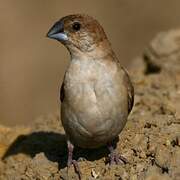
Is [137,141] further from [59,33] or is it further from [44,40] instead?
[44,40]

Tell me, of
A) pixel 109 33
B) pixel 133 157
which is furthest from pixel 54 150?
pixel 109 33

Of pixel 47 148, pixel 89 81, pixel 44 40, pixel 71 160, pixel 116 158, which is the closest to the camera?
pixel 89 81

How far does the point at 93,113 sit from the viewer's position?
24.7 ft

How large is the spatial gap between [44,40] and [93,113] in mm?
10517

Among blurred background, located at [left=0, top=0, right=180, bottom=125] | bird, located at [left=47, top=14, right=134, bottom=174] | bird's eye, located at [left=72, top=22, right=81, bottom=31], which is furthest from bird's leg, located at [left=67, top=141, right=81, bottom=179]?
blurred background, located at [left=0, top=0, right=180, bottom=125]

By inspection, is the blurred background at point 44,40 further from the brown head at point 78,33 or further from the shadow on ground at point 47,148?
the brown head at point 78,33

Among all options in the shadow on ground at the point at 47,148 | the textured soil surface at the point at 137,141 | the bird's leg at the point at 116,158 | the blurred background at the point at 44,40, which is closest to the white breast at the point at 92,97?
the bird's leg at the point at 116,158

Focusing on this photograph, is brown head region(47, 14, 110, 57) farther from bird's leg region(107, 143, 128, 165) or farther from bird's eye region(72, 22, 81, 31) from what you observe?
bird's leg region(107, 143, 128, 165)

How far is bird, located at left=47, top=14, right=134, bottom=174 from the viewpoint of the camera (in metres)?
7.48

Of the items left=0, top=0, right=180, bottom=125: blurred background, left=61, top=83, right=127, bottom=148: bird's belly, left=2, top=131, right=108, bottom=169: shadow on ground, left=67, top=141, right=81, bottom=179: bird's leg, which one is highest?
left=61, top=83, right=127, bottom=148: bird's belly

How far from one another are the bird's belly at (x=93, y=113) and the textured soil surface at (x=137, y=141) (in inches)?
13.0

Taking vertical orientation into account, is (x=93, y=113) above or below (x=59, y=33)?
below

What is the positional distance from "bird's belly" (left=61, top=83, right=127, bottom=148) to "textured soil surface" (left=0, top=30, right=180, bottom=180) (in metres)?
0.33

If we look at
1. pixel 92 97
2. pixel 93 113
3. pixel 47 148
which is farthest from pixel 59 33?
pixel 47 148
